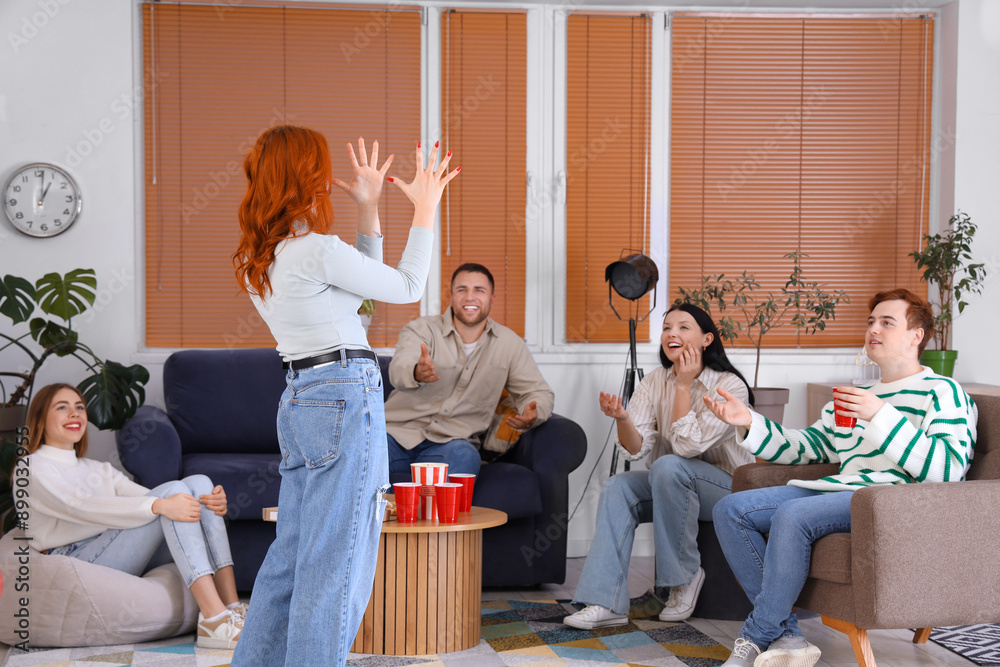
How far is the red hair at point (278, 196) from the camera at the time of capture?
173cm

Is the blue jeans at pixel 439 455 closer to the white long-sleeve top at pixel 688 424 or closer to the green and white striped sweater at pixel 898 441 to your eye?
the white long-sleeve top at pixel 688 424

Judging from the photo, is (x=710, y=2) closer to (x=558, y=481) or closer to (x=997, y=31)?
(x=997, y=31)

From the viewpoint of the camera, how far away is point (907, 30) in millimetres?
4223

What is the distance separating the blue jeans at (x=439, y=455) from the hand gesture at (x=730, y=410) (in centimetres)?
107

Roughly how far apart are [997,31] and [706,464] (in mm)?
2676

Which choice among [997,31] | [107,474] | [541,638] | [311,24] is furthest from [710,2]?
[107,474]

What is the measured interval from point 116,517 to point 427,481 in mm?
941

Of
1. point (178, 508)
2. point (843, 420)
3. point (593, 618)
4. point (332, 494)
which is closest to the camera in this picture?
point (332, 494)

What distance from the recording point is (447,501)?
2.56 m

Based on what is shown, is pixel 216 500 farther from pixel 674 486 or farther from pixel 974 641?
pixel 974 641

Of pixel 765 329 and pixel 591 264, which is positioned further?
pixel 591 264

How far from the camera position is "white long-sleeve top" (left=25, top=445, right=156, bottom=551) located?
8.54 feet

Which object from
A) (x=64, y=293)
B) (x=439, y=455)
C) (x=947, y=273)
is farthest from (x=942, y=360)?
(x=64, y=293)

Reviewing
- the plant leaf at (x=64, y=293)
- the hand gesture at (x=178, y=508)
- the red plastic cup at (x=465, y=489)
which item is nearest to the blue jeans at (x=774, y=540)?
the red plastic cup at (x=465, y=489)
